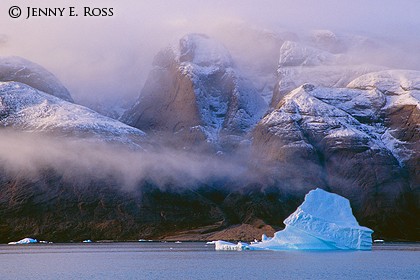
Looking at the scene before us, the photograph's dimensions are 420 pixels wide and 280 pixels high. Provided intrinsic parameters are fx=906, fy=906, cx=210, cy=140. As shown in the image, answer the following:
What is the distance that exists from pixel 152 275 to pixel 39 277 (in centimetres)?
1908

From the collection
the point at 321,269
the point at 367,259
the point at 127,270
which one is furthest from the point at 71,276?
the point at 367,259

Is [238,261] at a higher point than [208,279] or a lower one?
lower

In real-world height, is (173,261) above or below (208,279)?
below

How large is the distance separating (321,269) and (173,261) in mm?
42572

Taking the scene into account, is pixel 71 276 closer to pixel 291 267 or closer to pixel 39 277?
pixel 39 277

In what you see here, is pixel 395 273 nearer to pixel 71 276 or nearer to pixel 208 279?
pixel 208 279

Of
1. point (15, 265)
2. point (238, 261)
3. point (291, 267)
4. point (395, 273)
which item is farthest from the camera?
point (238, 261)

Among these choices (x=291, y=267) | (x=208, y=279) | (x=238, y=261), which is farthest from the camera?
(x=238, y=261)

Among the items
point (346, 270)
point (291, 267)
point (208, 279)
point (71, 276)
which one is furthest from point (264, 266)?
point (71, 276)

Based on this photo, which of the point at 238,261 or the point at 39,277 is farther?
the point at 238,261

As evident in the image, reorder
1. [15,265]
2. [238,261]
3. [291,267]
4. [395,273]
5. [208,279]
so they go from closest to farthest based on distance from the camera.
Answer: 1. [208,279]
2. [395,273]
3. [291,267]
4. [15,265]
5. [238,261]

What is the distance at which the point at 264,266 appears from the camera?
174500 mm

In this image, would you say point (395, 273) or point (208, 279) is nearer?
point (208, 279)

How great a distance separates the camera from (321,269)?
165m
